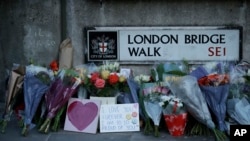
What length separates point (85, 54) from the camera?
321 inches

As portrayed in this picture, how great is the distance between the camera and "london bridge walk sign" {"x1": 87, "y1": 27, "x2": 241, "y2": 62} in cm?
798

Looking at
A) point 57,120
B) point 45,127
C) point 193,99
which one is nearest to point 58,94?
point 57,120

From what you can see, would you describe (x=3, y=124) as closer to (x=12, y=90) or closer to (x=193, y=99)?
(x=12, y=90)

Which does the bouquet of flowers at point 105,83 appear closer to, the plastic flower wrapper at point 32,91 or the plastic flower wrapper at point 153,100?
the plastic flower wrapper at point 153,100

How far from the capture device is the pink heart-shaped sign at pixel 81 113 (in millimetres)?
6953

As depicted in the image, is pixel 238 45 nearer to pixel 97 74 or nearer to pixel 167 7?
pixel 167 7

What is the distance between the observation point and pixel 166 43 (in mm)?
8023

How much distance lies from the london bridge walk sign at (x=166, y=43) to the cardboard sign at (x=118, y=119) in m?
1.35

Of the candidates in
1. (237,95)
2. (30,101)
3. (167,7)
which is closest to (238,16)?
(167,7)

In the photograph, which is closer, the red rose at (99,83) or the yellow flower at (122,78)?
the red rose at (99,83)

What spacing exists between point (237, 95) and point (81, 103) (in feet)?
7.20

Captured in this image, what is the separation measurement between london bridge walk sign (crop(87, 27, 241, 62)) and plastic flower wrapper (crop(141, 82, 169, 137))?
3.46 feet

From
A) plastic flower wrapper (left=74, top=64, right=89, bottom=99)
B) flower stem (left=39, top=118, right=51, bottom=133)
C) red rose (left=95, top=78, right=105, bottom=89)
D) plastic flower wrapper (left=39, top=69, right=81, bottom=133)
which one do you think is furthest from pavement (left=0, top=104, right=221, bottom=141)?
red rose (left=95, top=78, right=105, bottom=89)

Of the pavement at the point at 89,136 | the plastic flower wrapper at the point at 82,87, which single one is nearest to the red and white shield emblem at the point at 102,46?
the plastic flower wrapper at the point at 82,87
